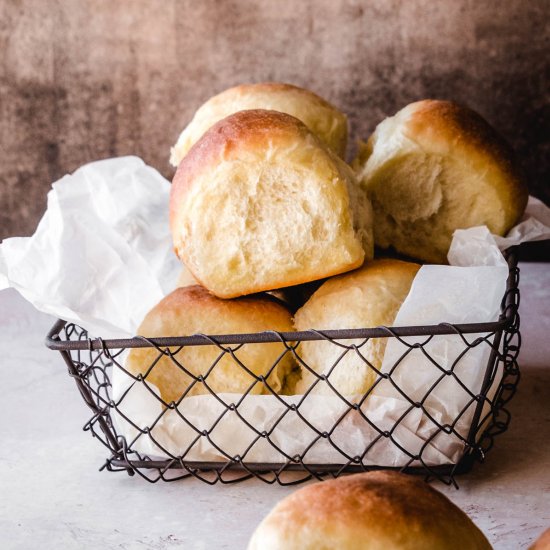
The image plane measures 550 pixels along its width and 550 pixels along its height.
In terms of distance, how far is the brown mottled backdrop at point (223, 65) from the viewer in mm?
1804

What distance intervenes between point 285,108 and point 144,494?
1.59 ft

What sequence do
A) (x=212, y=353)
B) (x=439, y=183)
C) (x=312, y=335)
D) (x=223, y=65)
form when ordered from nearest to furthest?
(x=312, y=335)
(x=212, y=353)
(x=439, y=183)
(x=223, y=65)

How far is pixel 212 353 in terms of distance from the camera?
2.97 feet

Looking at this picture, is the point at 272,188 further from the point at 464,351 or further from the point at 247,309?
the point at 464,351

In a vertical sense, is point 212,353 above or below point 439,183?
below

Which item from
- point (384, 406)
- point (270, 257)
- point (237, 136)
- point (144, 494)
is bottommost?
point (144, 494)

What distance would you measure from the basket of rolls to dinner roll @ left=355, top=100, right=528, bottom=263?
9cm

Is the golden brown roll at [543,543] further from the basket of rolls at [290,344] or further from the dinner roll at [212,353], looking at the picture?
the dinner roll at [212,353]

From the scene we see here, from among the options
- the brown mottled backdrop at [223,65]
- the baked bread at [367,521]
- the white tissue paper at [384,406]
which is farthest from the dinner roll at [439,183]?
the brown mottled backdrop at [223,65]

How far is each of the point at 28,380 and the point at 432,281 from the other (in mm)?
606

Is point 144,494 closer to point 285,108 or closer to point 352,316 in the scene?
point 352,316

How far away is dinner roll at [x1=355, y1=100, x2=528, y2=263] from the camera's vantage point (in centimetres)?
106

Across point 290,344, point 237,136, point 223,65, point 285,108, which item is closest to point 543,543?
point 290,344

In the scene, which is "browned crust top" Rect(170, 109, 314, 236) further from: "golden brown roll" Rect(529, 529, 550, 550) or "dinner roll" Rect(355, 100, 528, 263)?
"golden brown roll" Rect(529, 529, 550, 550)
